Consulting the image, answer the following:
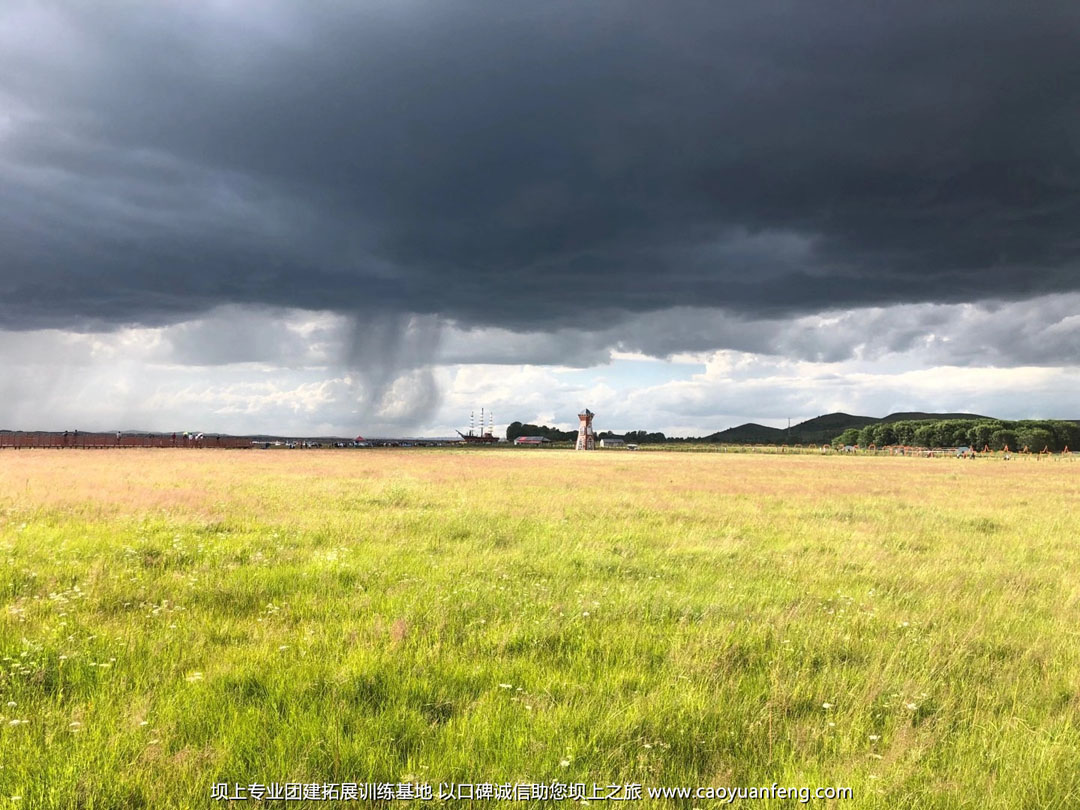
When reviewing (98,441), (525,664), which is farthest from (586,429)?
(525,664)

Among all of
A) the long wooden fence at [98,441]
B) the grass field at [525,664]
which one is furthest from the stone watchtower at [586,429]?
the grass field at [525,664]

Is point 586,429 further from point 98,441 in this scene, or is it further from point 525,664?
point 525,664

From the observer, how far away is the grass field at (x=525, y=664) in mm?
5102

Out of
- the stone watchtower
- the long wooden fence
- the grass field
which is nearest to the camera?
the grass field

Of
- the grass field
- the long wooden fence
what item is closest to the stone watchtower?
the long wooden fence

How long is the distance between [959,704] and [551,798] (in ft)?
15.7

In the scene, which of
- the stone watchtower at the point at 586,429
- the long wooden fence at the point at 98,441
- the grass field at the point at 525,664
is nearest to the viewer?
the grass field at the point at 525,664

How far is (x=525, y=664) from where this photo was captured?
7098mm

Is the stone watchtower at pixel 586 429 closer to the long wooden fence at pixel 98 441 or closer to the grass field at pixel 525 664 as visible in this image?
the long wooden fence at pixel 98 441

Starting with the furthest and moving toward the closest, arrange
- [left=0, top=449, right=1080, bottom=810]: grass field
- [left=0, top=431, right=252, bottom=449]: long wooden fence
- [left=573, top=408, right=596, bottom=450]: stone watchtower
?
1. [left=573, top=408, right=596, bottom=450]: stone watchtower
2. [left=0, top=431, right=252, bottom=449]: long wooden fence
3. [left=0, top=449, right=1080, bottom=810]: grass field

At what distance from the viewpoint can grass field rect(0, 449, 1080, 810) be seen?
5.10m

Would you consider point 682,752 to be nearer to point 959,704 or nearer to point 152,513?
point 959,704

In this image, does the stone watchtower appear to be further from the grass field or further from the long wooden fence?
the grass field

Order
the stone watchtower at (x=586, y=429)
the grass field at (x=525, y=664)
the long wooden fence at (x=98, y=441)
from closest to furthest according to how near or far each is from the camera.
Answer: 1. the grass field at (x=525, y=664)
2. the long wooden fence at (x=98, y=441)
3. the stone watchtower at (x=586, y=429)
